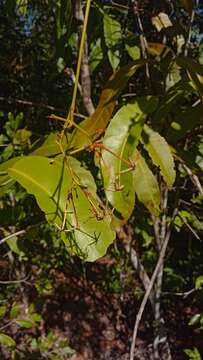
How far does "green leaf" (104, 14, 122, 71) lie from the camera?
5.32 feet

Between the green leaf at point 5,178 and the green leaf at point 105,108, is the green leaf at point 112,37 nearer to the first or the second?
the green leaf at point 105,108

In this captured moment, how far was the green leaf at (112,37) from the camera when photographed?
1.62m

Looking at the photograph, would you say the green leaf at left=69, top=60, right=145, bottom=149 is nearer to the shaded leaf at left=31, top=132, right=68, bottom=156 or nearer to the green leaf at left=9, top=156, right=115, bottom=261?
the shaded leaf at left=31, top=132, right=68, bottom=156

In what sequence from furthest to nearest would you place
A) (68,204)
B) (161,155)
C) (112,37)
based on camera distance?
1. (112,37)
2. (161,155)
3. (68,204)

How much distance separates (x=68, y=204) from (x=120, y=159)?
0.18m

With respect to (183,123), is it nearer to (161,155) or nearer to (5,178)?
(161,155)

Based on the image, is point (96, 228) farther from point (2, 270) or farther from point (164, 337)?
point (2, 270)

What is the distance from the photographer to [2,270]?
12.9 ft

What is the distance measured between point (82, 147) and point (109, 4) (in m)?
1.16

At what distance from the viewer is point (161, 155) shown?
1057mm

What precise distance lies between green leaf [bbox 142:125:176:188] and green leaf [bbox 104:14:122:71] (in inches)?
24.5

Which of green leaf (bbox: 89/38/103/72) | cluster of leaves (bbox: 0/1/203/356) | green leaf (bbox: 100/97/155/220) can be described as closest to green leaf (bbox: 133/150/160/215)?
cluster of leaves (bbox: 0/1/203/356)

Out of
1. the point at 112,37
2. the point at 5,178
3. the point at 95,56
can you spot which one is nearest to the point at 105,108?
the point at 5,178

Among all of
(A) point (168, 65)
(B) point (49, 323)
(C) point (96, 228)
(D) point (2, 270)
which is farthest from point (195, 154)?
(B) point (49, 323)
